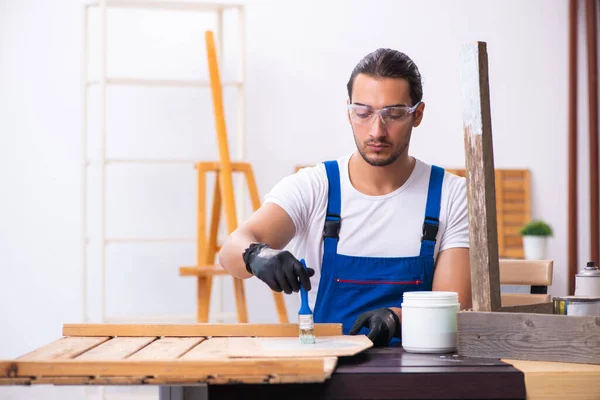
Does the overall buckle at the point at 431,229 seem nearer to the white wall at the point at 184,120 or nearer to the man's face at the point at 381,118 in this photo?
the man's face at the point at 381,118

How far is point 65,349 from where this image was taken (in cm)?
152

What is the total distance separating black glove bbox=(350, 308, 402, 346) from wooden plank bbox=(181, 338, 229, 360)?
12.6 inches

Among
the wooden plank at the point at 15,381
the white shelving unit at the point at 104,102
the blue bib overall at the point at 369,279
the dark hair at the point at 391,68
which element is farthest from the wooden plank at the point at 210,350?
the white shelving unit at the point at 104,102

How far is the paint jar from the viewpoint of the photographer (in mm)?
1578

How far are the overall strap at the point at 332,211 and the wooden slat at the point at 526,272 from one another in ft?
1.71

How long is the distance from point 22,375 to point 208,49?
9.49 feet

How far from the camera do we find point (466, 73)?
1619 mm

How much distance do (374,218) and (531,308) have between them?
2.22ft

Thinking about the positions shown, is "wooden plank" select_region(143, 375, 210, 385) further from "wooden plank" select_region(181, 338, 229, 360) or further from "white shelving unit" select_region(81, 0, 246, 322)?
"white shelving unit" select_region(81, 0, 246, 322)

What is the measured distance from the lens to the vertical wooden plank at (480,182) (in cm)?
159

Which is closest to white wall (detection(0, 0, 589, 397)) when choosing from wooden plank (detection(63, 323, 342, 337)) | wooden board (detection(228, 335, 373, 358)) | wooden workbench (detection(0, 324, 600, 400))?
wooden plank (detection(63, 323, 342, 337))

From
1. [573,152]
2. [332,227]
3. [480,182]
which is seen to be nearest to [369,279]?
[332,227]

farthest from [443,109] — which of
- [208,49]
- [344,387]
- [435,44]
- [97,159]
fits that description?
[344,387]

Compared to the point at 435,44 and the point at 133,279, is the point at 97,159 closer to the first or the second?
the point at 133,279
